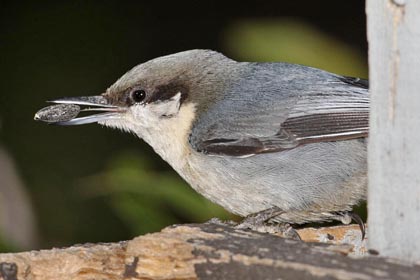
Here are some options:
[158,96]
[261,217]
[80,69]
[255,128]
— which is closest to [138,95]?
[158,96]

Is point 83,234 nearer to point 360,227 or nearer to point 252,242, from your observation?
point 360,227

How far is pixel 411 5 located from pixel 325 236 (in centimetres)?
106

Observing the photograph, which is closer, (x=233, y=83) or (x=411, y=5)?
(x=411, y=5)

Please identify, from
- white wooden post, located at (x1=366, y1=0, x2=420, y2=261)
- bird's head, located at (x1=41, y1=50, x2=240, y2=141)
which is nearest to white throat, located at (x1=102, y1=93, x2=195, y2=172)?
bird's head, located at (x1=41, y1=50, x2=240, y2=141)

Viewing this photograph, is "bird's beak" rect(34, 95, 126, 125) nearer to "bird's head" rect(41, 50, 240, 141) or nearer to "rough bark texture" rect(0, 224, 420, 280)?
"bird's head" rect(41, 50, 240, 141)

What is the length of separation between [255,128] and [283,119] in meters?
0.11

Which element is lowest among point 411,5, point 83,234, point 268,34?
point 83,234

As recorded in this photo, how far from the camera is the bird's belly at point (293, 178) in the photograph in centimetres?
347

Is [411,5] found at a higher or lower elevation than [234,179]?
higher

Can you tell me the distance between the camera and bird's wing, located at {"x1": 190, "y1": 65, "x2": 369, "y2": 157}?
3.46 meters

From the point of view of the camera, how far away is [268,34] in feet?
15.3

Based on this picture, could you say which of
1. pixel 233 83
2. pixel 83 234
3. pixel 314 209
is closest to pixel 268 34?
pixel 233 83

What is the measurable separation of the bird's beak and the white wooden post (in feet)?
4.76

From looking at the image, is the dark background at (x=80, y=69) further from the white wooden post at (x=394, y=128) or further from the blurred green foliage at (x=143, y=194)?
the white wooden post at (x=394, y=128)
